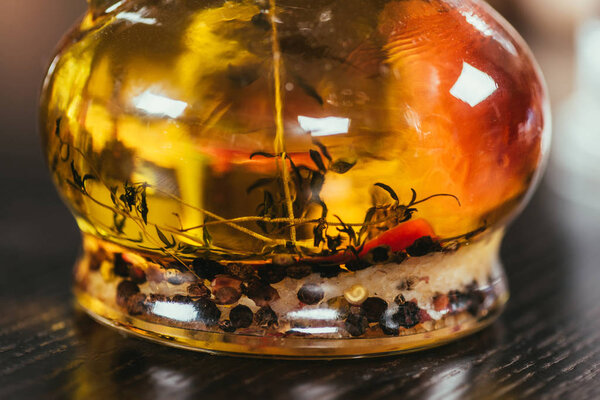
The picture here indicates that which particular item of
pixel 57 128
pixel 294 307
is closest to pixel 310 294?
pixel 294 307

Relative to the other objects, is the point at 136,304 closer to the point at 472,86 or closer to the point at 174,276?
the point at 174,276

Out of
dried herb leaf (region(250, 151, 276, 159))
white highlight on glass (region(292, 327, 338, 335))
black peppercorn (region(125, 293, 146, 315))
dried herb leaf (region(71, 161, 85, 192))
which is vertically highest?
dried herb leaf (region(71, 161, 85, 192))

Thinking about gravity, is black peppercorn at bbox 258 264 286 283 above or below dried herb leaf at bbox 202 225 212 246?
below

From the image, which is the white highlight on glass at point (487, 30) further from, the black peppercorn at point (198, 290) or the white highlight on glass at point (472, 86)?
the black peppercorn at point (198, 290)

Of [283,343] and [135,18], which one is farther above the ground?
[135,18]

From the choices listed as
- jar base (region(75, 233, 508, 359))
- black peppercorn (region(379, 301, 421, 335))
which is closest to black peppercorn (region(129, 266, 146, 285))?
jar base (region(75, 233, 508, 359))

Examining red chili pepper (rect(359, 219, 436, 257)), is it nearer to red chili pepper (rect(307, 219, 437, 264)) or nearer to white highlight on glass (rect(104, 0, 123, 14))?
red chili pepper (rect(307, 219, 437, 264))

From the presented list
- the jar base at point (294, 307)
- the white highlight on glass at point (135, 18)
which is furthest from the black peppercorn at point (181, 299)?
the white highlight on glass at point (135, 18)
